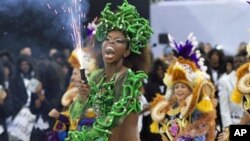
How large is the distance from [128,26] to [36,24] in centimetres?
454

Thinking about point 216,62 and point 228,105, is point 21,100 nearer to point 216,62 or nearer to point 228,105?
point 228,105

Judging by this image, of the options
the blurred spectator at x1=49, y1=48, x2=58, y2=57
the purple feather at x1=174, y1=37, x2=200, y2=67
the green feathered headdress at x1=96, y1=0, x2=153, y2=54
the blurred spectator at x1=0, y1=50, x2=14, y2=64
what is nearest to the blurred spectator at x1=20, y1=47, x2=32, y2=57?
the blurred spectator at x1=49, y1=48, x2=58, y2=57

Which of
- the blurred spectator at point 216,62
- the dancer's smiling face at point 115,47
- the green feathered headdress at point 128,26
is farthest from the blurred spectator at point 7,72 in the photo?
the dancer's smiling face at point 115,47

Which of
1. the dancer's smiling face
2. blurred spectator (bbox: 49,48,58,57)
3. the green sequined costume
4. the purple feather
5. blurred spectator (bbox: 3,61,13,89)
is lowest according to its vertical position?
the green sequined costume

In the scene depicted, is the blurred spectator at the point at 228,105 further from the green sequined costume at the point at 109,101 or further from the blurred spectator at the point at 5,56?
the green sequined costume at the point at 109,101

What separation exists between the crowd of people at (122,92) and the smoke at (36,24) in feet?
0.65

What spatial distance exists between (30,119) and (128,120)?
4.86 metres

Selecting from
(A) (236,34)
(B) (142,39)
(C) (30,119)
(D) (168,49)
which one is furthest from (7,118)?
(A) (236,34)

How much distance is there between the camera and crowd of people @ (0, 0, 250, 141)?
30.3 ft

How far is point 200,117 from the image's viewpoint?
38.5 feet

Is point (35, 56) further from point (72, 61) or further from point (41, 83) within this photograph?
point (72, 61)

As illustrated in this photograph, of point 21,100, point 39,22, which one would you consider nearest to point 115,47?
point 39,22

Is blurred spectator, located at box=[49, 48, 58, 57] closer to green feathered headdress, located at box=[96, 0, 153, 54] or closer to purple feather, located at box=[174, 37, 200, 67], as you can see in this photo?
purple feather, located at box=[174, 37, 200, 67]

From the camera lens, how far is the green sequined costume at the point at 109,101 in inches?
355
